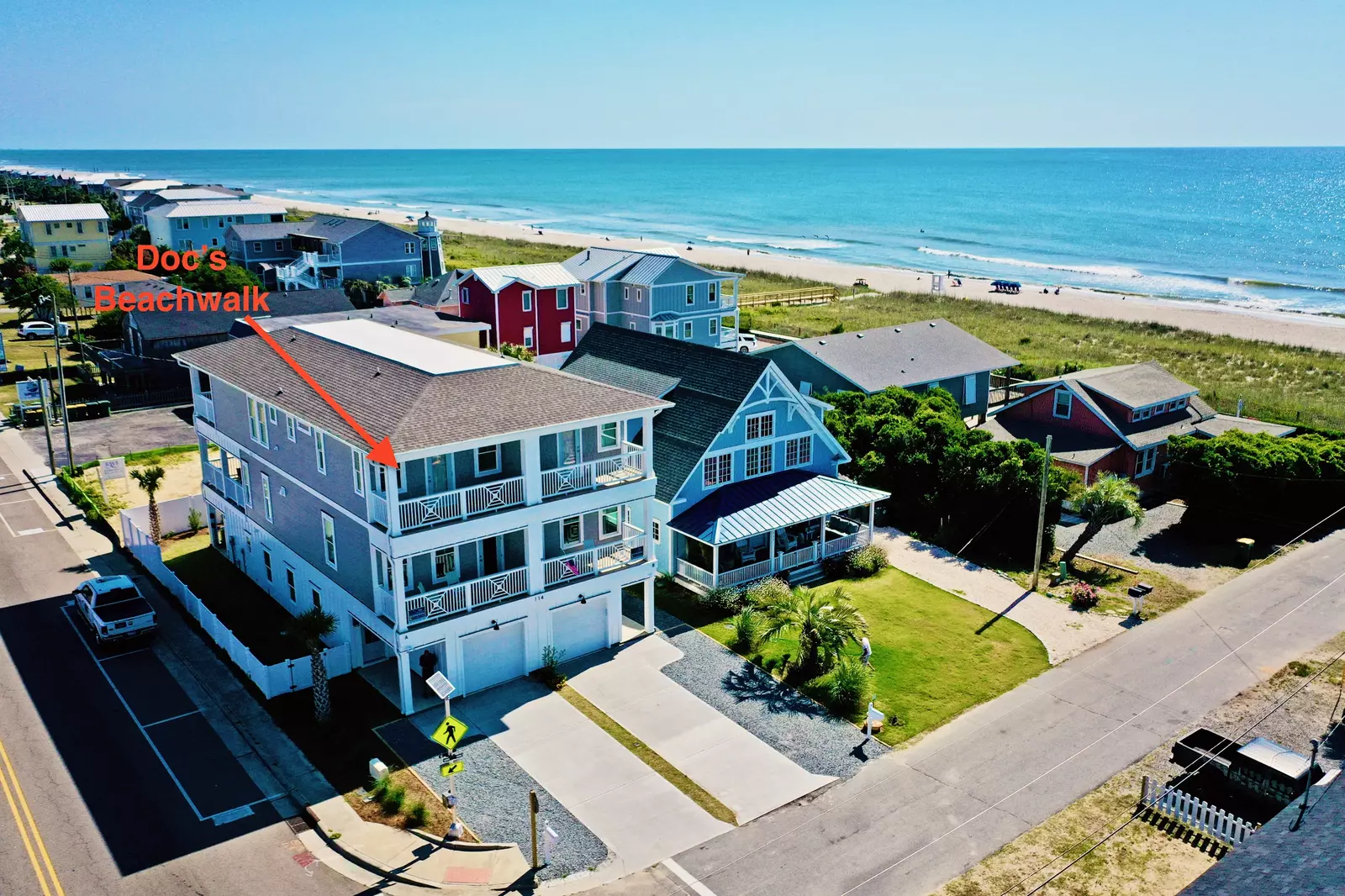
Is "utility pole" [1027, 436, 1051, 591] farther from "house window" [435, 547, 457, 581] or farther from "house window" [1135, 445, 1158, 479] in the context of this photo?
"house window" [435, 547, 457, 581]

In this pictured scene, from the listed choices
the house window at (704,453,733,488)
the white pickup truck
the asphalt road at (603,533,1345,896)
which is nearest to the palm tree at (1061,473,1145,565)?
the asphalt road at (603,533,1345,896)

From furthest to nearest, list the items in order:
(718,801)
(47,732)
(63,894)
A: (47,732)
(718,801)
(63,894)

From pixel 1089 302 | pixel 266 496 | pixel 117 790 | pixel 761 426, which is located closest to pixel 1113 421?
pixel 761 426

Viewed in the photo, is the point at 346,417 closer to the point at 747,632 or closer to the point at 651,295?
the point at 747,632

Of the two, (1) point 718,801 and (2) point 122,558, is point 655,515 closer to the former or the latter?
(1) point 718,801

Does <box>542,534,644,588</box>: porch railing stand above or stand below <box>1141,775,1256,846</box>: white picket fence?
above

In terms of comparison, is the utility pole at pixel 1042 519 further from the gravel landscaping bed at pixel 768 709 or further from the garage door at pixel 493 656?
the garage door at pixel 493 656

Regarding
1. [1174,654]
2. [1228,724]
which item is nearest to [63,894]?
[1228,724]
